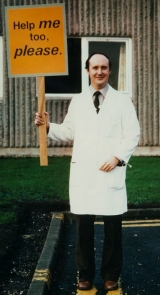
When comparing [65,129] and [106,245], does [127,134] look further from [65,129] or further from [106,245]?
[106,245]

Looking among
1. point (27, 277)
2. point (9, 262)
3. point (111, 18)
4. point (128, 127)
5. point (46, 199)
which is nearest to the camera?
point (128, 127)

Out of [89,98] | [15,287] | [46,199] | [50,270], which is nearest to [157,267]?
[50,270]

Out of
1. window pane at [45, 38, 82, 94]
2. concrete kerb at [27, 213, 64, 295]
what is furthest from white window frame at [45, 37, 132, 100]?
concrete kerb at [27, 213, 64, 295]

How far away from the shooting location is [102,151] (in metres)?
5.25

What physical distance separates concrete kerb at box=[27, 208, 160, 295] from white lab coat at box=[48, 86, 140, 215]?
75 centimetres

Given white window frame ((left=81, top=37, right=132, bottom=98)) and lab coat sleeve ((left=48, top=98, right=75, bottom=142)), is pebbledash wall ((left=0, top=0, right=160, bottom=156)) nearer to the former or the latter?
white window frame ((left=81, top=37, right=132, bottom=98))

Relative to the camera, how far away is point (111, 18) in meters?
15.3

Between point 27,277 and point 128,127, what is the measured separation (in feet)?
5.82

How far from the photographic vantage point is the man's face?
17.3 ft

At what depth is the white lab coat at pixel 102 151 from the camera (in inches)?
206

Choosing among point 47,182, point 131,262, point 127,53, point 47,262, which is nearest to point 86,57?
point 127,53

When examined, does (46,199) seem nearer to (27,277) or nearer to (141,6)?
(27,277)

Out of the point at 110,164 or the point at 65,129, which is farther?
the point at 65,129

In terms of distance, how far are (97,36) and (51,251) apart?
31.7 ft
